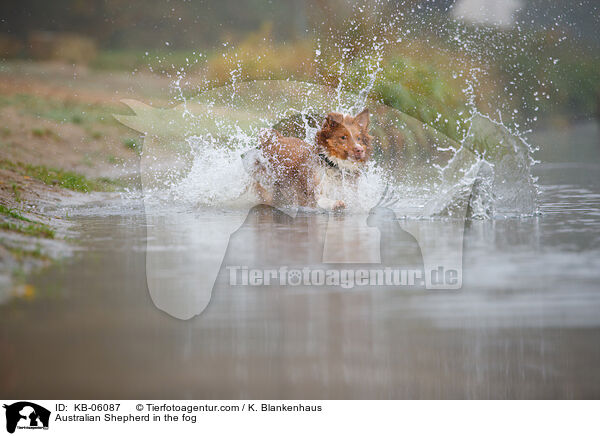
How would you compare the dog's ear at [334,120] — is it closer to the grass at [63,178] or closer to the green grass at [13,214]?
the green grass at [13,214]

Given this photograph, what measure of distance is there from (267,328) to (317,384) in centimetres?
55

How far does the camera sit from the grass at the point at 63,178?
7172 mm

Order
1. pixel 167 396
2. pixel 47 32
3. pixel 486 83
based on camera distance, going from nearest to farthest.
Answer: pixel 167 396 < pixel 47 32 < pixel 486 83

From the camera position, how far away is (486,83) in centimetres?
1204

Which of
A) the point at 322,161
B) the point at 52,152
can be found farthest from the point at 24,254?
the point at 52,152

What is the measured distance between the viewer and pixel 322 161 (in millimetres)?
5855

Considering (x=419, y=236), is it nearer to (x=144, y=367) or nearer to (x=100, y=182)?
(x=144, y=367)

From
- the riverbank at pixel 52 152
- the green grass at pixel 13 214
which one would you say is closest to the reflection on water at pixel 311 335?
the riverbank at pixel 52 152

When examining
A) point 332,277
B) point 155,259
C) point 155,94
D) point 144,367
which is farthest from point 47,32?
point 144,367

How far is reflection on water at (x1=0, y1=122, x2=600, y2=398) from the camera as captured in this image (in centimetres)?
232

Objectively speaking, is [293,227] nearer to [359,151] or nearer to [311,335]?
[359,151]

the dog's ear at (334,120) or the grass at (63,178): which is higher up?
the dog's ear at (334,120)
